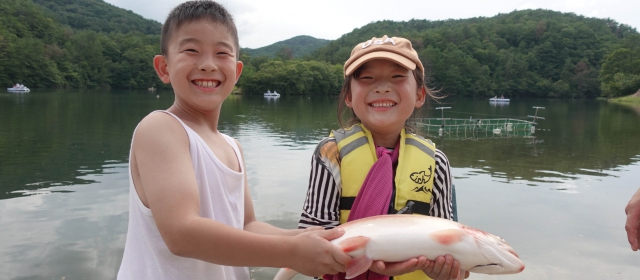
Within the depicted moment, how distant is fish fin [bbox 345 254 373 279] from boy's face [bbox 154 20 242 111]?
1.13 metres

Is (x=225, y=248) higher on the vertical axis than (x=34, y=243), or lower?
higher

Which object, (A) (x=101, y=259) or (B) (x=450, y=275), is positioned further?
(A) (x=101, y=259)

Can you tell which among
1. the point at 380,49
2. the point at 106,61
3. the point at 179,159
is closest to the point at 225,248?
the point at 179,159

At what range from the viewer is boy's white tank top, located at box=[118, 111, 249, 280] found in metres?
1.96

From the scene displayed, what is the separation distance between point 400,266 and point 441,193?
0.80 metres

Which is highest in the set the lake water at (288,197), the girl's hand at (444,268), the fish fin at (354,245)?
the fish fin at (354,245)

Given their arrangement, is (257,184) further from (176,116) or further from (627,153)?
(627,153)

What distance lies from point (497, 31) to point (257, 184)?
154 m

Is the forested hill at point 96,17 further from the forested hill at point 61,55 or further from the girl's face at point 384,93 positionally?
the girl's face at point 384,93

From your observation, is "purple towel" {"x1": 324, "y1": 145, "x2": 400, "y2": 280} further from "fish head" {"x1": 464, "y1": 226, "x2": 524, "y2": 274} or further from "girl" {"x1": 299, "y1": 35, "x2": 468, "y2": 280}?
"fish head" {"x1": 464, "y1": 226, "x2": 524, "y2": 274}

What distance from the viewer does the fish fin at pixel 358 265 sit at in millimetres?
2092

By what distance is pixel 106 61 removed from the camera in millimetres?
113500

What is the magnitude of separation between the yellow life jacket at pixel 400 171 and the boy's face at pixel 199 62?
3.10 ft

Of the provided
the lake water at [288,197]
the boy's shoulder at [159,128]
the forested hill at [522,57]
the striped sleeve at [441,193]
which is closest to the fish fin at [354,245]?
the striped sleeve at [441,193]
